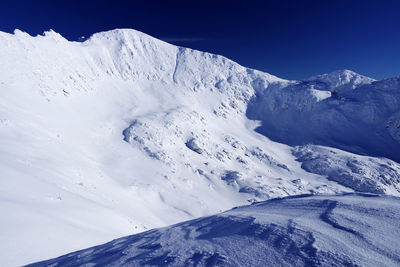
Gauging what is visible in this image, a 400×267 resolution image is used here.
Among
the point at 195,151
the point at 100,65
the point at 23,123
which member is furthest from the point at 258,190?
the point at 100,65

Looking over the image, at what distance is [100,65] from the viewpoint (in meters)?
63.4

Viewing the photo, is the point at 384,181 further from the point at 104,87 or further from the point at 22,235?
the point at 104,87

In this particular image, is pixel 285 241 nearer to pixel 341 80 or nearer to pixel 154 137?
pixel 154 137

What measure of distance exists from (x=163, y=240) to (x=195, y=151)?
42123 mm

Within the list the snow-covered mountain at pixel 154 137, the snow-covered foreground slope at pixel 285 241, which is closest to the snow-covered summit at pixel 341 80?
the snow-covered mountain at pixel 154 137

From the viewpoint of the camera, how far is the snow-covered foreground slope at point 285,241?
313 cm

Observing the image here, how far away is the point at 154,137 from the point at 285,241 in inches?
1652

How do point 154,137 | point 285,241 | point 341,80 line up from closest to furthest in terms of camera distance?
point 285,241, point 154,137, point 341,80

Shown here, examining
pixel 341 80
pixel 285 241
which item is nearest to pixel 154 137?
pixel 285 241

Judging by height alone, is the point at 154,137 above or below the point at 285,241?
above

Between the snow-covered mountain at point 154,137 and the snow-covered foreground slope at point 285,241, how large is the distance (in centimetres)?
476

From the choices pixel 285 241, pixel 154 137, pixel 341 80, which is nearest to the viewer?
pixel 285 241

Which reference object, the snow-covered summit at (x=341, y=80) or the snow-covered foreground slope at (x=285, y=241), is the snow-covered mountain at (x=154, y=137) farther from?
the snow-covered foreground slope at (x=285, y=241)

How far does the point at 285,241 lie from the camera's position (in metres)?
3.58
